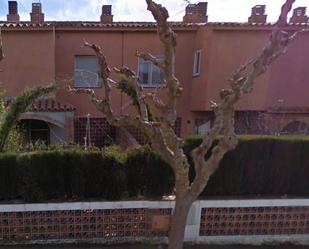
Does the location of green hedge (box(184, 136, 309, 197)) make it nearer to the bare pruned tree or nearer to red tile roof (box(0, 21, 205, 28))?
the bare pruned tree

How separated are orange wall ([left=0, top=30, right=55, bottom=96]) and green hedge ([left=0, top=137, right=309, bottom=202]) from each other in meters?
8.59

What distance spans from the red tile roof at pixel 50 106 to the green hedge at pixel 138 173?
24.9 ft

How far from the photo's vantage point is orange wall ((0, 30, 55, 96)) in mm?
12805

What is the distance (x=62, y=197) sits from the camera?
17.2ft

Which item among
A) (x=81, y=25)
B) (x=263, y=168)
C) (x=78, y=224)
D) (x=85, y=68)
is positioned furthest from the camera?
(x=85, y=68)

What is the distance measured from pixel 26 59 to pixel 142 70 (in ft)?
14.8

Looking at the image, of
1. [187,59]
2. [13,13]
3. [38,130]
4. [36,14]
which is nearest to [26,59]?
[38,130]

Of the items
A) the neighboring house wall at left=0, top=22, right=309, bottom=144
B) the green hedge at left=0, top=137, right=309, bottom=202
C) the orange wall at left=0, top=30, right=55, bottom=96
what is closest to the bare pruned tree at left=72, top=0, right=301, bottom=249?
the green hedge at left=0, top=137, right=309, bottom=202

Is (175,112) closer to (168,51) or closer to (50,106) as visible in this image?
(168,51)

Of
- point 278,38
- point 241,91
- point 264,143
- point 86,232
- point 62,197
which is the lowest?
point 86,232

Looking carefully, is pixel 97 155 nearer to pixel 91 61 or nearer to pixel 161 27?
pixel 161 27

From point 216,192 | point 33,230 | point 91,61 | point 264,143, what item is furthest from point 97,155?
point 91,61

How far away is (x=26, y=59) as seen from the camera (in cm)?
1298

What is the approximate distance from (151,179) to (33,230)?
6.20 ft
